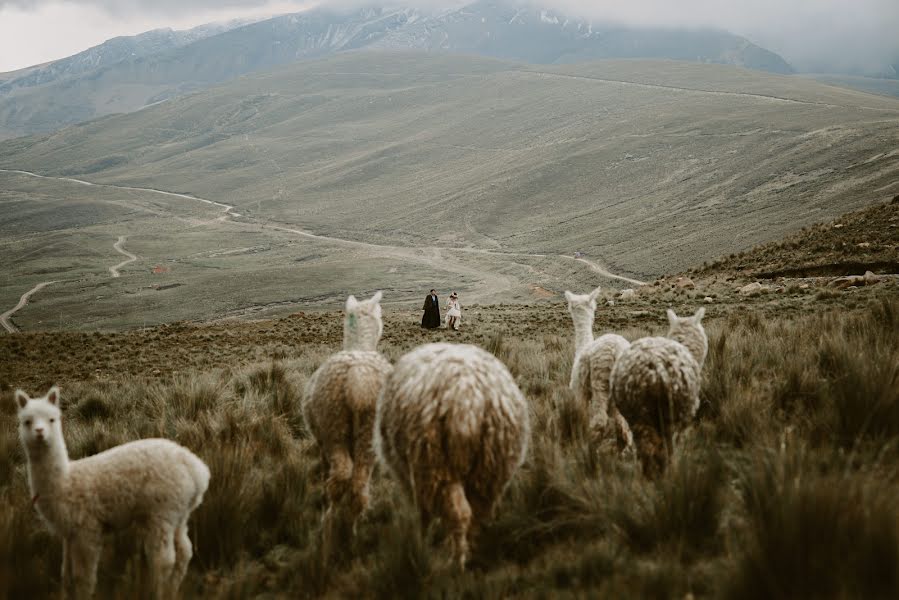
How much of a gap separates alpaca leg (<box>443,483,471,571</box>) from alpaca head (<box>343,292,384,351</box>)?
2.49 m

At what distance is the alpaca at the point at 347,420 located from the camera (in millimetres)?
4469

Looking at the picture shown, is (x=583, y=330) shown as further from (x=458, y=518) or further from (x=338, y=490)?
(x=458, y=518)

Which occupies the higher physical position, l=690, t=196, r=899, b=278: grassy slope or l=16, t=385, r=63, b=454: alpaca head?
l=16, t=385, r=63, b=454: alpaca head

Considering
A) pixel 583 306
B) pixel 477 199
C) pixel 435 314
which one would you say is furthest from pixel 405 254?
pixel 583 306

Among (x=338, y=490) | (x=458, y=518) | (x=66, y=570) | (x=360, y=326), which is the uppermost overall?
(x=360, y=326)

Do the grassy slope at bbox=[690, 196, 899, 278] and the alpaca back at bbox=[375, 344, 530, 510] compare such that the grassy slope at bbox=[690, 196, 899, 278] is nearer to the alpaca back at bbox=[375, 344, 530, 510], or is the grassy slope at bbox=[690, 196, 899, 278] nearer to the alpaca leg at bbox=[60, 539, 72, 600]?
the alpaca back at bbox=[375, 344, 530, 510]

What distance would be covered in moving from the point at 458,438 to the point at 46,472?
2.41m

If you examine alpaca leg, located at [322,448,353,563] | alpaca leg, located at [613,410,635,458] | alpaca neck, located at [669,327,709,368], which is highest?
alpaca neck, located at [669,327,709,368]

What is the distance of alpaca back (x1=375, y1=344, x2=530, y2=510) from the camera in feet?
11.3

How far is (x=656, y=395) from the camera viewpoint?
14.8ft

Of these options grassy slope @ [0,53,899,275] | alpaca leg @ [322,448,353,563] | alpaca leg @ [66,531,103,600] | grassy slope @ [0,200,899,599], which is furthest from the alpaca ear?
grassy slope @ [0,53,899,275]

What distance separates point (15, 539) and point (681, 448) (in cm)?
417

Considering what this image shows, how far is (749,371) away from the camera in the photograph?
6.97 m

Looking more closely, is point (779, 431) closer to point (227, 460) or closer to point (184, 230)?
point (227, 460)
